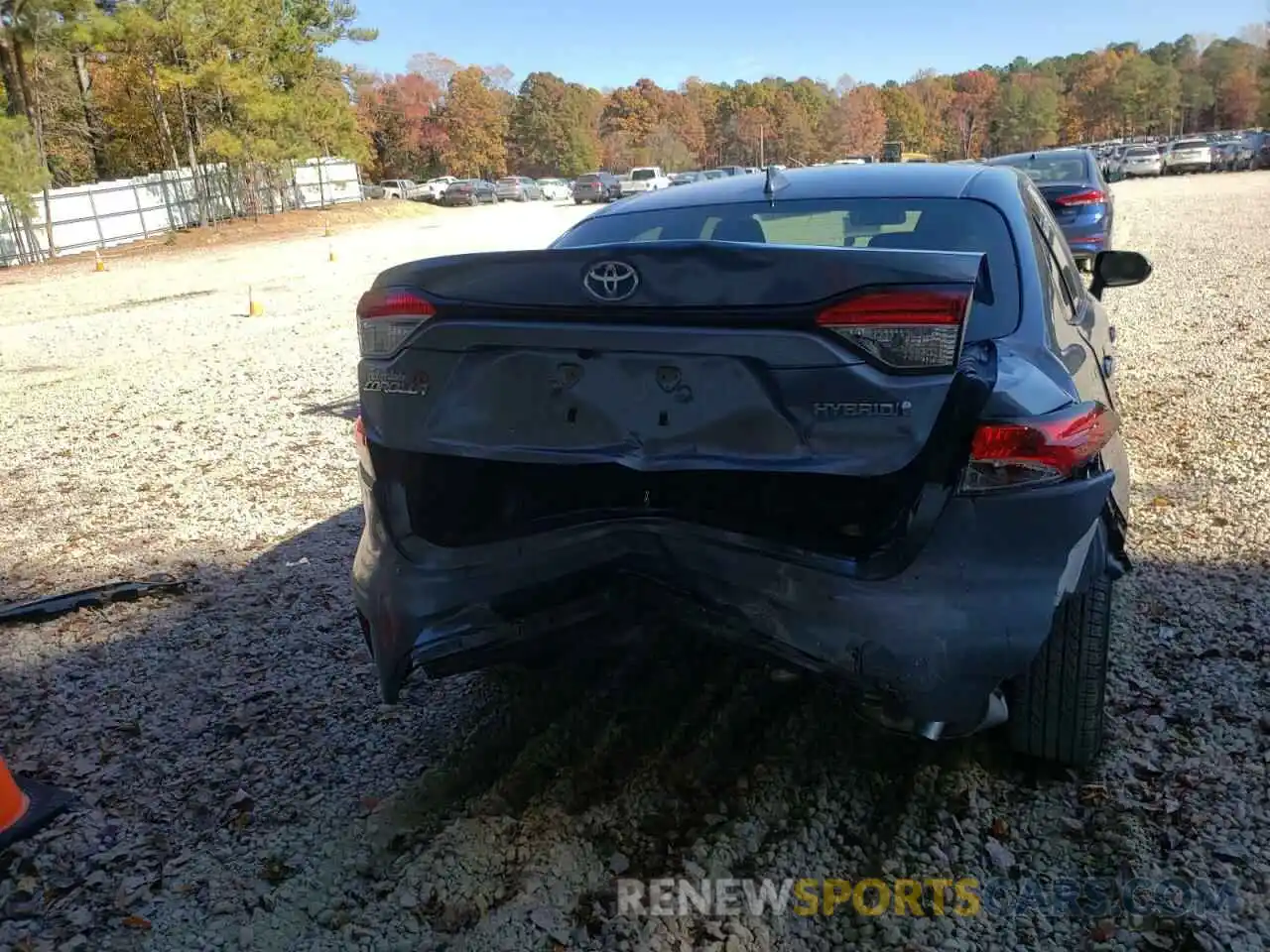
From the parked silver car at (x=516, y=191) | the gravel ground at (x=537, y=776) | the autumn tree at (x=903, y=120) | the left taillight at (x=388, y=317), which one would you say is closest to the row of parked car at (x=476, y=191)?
the parked silver car at (x=516, y=191)

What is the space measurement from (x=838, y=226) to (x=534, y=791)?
2.11m

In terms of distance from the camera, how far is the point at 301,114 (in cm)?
3897

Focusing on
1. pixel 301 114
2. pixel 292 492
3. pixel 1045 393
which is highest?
pixel 301 114

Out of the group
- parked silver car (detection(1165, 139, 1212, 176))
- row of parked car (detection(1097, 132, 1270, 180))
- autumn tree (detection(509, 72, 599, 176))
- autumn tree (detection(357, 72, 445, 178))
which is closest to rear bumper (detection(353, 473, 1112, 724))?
row of parked car (detection(1097, 132, 1270, 180))

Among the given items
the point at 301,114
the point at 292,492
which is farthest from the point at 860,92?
the point at 292,492

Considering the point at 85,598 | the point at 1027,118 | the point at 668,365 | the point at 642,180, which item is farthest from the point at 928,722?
the point at 1027,118

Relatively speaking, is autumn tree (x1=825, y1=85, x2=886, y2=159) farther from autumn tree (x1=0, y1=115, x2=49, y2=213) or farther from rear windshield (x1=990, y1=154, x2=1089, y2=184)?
rear windshield (x1=990, y1=154, x2=1089, y2=184)

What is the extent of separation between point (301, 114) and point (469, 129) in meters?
46.3

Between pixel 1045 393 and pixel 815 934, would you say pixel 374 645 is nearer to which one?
pixel 815 934

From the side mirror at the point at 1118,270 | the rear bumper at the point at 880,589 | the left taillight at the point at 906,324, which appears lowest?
the rear bumper at the point at 880,589

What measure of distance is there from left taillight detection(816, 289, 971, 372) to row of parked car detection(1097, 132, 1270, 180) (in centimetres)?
4839

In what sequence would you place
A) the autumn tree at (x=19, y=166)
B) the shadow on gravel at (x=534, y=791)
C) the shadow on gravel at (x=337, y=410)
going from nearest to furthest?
the shadow on gravel at (x=534, y=791), the shadow on gravel at (x=337, y=410), the autumn tree at (x=19, y=166)

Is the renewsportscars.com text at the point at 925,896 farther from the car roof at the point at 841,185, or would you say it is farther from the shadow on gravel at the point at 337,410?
the shadow on gravel at the point at 337,410

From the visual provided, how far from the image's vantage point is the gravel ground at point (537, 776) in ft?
7.88
